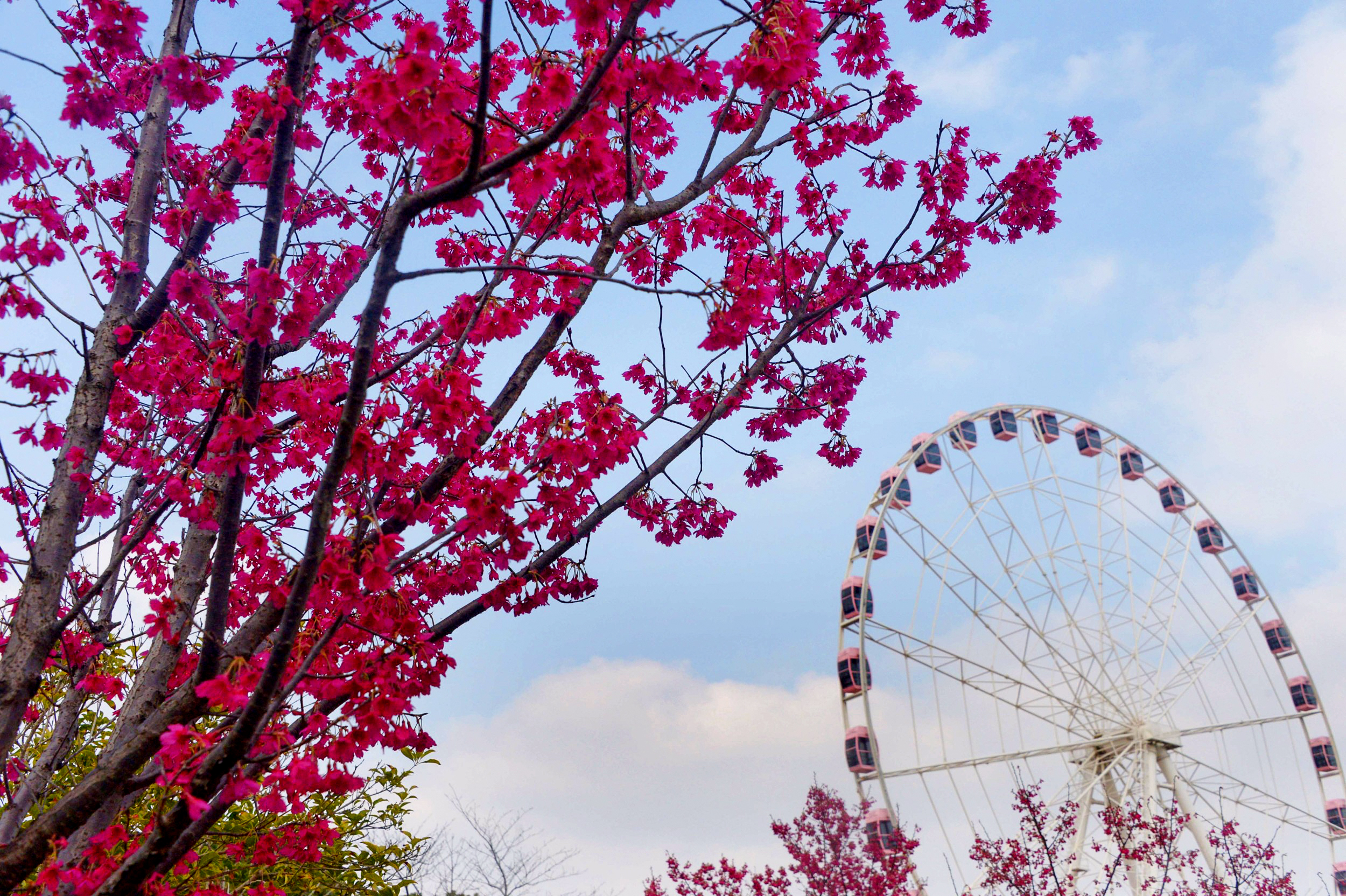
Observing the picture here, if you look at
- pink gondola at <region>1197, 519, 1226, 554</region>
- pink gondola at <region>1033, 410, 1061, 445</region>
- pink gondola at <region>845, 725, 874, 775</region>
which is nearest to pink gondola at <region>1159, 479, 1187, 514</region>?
pink gondola at <region>1197, 519, 1226, 554</region>

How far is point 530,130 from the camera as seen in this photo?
5.17 m

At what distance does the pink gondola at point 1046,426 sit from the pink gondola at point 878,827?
9839mm

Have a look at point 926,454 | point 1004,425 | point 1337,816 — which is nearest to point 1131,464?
point 1004,425

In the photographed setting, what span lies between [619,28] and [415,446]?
5.38 ft

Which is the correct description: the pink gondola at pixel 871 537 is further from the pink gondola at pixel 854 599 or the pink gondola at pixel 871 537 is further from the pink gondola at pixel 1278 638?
the pink gondola at pixel 1278 638

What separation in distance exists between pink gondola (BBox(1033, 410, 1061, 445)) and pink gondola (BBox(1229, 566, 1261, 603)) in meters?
5.49

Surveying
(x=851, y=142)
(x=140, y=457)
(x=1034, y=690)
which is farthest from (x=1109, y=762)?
(x=140, y=457)

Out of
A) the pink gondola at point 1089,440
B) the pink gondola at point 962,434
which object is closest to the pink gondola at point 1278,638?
the pink gondola at point 1089,440

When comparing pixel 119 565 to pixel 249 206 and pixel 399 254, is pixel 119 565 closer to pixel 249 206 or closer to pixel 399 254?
pixel 249 206

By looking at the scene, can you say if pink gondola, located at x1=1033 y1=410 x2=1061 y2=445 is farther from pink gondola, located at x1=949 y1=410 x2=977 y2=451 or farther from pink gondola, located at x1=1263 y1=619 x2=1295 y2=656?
pink gondola, located at x1=1263 y1=619 x2=1295 y2=656

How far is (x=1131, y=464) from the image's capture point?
2448cm

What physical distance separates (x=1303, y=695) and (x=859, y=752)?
473 inches

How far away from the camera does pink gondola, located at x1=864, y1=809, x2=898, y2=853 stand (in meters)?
16.9

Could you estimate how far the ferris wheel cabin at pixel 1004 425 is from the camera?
2322cm
